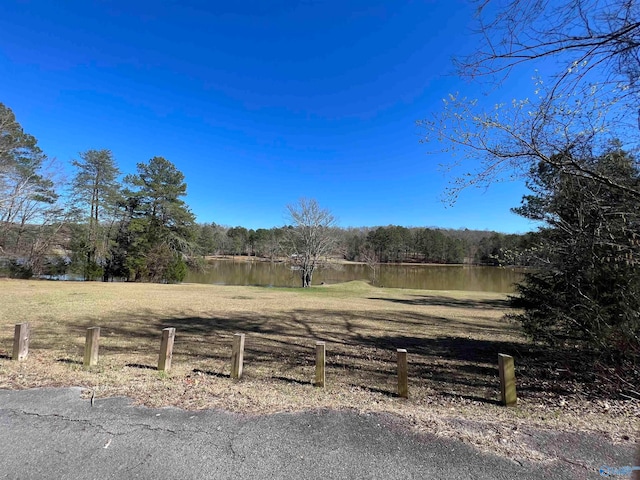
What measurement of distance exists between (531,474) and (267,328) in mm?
6892

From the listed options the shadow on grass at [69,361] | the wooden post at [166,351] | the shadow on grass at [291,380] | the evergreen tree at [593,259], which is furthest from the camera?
the shadow on grass at [69,361]

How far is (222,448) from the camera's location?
257 cm

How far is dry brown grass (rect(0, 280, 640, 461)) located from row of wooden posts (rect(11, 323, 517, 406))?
0.14m

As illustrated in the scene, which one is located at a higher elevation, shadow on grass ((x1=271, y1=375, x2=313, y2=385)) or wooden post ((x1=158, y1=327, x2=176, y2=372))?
wooden post ((x1=158, y1=327, x2=176, y2=372))

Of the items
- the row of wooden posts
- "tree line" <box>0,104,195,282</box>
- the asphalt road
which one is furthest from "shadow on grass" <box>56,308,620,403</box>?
"tree line" <box>0,104,195,282</box>

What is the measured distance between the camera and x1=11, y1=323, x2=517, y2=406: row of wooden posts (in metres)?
3.70

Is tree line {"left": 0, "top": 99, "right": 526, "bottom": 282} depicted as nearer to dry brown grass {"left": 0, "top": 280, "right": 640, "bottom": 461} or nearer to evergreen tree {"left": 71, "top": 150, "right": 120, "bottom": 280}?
evergreen tree {"left": 71, "top": 150, "right": 120, "bottom": 280}

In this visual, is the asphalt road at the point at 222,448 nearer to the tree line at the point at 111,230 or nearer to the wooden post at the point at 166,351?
the wooden post at the point at 166,351

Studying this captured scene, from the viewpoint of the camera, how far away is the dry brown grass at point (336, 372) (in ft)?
10.5

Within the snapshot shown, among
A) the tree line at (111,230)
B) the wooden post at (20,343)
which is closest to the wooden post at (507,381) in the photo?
the wooden post at (20,343)

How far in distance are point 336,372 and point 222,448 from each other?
2.61 meters

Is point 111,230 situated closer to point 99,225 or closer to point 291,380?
point 99,225

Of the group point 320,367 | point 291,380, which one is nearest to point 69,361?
point 291,380

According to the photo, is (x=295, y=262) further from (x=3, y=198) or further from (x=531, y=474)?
(x=531, y=474)
